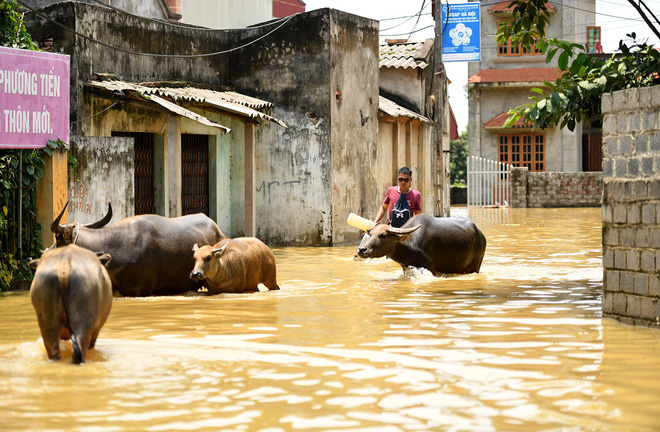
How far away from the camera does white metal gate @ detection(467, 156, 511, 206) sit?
37.0 metres

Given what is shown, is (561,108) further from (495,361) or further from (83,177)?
(83,177)

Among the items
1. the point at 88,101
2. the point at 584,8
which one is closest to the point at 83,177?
the point at 88,101

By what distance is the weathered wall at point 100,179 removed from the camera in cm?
1306

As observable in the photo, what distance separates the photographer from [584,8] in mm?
40656

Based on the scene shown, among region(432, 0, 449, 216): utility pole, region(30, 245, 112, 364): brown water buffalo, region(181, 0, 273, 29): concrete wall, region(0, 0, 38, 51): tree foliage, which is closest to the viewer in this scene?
region(30, 245, 112, 364): brown water buffalo

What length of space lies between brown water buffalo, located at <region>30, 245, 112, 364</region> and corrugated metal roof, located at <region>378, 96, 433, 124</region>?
15418mm

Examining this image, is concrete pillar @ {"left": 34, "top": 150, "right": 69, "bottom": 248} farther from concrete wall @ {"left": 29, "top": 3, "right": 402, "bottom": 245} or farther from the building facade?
the building facade

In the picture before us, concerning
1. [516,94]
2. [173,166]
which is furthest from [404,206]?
[516,94]

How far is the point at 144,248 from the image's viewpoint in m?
11.0

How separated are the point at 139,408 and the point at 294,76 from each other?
Answer: 1389 centimetres

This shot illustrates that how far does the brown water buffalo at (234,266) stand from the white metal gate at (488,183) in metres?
26.1

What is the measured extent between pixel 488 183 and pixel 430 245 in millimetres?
24867

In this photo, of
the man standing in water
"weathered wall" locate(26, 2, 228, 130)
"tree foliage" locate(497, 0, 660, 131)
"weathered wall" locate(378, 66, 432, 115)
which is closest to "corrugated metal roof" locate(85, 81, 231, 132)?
"weathered wall" locate(26, 2, 228, 130)

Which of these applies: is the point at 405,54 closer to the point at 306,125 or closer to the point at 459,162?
the point at 306,125
